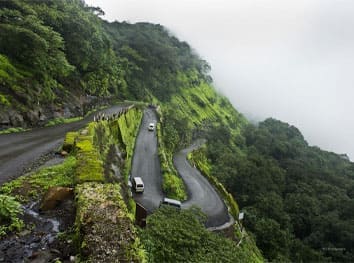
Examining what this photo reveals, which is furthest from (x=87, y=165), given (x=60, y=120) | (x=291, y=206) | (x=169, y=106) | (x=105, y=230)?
(x=169, y=106)

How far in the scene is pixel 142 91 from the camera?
252 feet

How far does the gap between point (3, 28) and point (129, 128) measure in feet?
61.2

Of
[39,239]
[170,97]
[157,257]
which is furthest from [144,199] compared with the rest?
[170,97]

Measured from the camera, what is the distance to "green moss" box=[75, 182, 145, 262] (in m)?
8.69

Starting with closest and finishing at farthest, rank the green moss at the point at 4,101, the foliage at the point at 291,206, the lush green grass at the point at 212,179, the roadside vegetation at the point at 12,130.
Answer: the roadside vegetation at the point at 12,130
the green moss at the point at 4,101
the lush green grass at the point at 212,179
the foliage at the point at 291,206

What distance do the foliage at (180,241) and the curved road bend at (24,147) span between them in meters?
6.96

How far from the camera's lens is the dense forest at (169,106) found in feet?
97.2

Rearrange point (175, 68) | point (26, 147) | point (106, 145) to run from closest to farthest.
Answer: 1. point (26, 147)
2. point (106, 145)
3. point (175, 68)

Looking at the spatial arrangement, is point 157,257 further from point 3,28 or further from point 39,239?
point 3,28

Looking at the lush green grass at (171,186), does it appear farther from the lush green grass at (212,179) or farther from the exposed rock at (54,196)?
the exposed rock at (54,196)

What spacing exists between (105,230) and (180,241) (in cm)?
602

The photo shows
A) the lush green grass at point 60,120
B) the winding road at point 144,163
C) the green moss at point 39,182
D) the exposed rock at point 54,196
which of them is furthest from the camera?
the lush green grass at point 60,120

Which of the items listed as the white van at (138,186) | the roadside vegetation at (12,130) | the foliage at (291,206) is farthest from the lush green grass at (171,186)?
the roadside vegetation at (12,130)

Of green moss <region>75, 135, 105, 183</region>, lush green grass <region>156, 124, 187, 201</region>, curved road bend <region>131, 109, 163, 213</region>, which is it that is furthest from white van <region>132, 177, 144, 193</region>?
green moss <region>75, 135, 105, 183</region>
